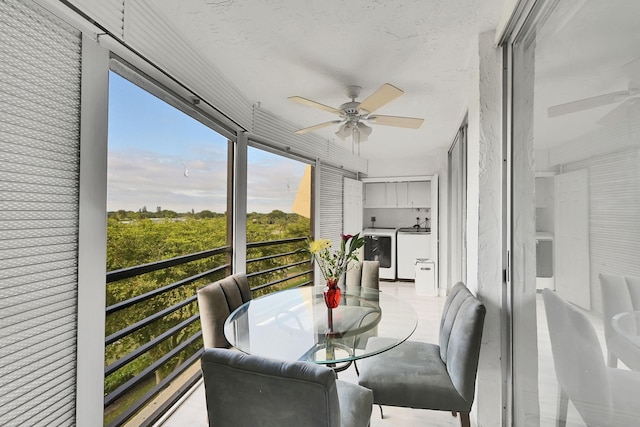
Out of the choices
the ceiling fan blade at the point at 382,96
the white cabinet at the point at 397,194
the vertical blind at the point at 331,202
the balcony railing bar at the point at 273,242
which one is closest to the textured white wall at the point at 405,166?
the white cabinet at the point at 397,194

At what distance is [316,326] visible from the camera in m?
1.89

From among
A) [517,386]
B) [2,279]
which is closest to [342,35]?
[2,279]

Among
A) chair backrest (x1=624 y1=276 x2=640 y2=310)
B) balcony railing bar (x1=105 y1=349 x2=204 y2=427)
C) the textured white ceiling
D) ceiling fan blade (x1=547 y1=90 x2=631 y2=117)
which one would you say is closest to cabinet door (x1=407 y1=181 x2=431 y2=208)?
the textured white ceiling

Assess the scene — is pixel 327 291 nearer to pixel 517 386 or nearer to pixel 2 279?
pixel 517 386

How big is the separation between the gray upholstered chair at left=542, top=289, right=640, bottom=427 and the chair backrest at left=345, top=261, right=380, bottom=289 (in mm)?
1788

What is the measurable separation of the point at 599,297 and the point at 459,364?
879 millimetres

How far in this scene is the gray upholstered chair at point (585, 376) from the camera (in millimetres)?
758

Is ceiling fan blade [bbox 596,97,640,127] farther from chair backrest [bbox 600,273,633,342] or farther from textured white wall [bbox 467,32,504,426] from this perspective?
textured white wall [bbox 467,32,504,426]

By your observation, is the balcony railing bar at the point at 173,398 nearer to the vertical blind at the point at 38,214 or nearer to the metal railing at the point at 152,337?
the metal railing at the point at 152,337

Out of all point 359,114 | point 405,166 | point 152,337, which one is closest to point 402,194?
point 405,166

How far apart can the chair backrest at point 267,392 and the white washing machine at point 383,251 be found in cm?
502

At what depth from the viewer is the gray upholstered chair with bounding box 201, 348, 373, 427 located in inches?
38.6

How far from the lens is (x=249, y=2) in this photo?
1591 millimetres

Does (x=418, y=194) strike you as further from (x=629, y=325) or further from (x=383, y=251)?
(x=629, y=325)
